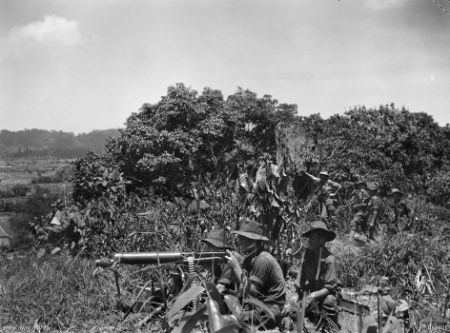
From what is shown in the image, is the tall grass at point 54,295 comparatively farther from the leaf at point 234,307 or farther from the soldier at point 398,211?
the soldier at point 398,211

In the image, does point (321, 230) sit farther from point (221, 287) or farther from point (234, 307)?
point (234, 307)

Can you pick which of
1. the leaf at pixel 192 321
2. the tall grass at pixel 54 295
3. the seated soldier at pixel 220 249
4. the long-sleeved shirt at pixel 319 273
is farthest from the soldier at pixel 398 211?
the leaf at pixel 192 321

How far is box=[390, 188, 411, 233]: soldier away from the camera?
27.8 ft

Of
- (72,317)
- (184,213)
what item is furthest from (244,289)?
(184,213)

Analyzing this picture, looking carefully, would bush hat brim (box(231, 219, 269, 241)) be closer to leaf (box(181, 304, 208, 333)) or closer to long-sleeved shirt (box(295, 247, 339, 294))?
long-sleeved shirt (box(295, 247, 339, 294))

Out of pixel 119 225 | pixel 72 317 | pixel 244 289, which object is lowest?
pixel 72 317

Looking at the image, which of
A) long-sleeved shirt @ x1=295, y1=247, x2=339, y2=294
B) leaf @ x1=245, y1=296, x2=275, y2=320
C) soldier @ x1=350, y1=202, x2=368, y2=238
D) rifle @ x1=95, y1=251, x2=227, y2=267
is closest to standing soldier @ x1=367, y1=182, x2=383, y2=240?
soldier @ x1=350, y1=202, x2=368, y2=238

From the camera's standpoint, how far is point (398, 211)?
866cm

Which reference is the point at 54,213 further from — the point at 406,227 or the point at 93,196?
the point at 406,227

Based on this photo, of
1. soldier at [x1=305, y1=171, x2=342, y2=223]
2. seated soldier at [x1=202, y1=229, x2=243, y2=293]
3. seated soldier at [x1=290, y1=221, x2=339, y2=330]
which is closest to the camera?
seated soldier at [x1=202, y1=229, x2=243, y2=293]

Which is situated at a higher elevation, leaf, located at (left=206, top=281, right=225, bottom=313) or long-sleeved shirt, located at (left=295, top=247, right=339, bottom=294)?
leaf, located at (left=206, top=281, right=225, bottom=313)

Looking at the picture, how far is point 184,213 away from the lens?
6594 mm

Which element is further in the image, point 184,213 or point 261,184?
point 184,213

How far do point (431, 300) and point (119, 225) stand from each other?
4113 mm
